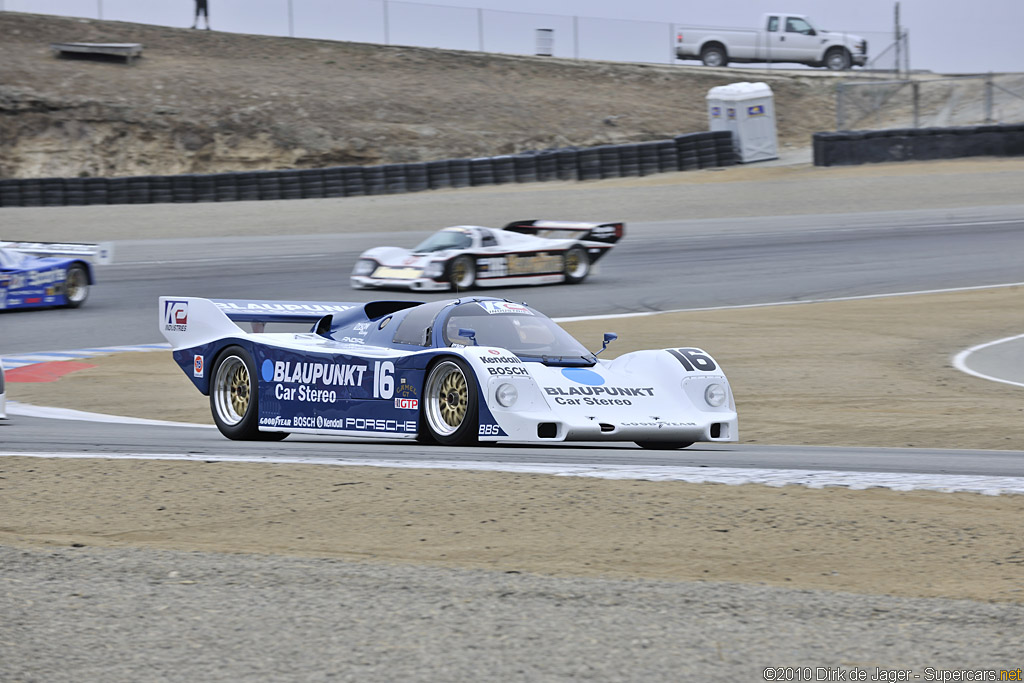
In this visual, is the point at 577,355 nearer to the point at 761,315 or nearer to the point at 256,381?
the point at 256,381

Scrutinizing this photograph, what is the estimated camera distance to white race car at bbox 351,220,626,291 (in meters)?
20.2

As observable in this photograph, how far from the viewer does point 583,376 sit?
819 cm

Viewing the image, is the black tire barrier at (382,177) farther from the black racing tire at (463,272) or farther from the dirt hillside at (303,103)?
the black racing tire at (463,272)

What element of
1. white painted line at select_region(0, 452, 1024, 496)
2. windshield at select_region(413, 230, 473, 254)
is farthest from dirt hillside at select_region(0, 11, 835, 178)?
white painted line at select_region(0, 452, 1024, 496)

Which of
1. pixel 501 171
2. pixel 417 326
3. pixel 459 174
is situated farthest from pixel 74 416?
pixel 501 171

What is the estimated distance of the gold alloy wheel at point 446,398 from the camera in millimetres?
7879

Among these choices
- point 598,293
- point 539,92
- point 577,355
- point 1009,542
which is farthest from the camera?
point 539,92

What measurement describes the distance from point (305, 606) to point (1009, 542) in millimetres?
2596

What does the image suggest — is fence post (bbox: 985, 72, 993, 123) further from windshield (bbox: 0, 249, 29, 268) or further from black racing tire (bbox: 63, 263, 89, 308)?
windshield (bbox: 0, 249, 29, 268)

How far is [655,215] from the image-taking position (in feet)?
98.2

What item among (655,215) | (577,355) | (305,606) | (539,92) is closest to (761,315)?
(577,355)

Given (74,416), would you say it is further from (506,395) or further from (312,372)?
(506,395)

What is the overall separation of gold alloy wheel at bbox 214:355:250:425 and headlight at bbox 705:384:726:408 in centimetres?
323

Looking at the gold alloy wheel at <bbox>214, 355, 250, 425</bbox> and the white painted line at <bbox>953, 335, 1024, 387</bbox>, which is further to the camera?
the white painted line at <bbox>953, 335, 1024, 387</bbox>
